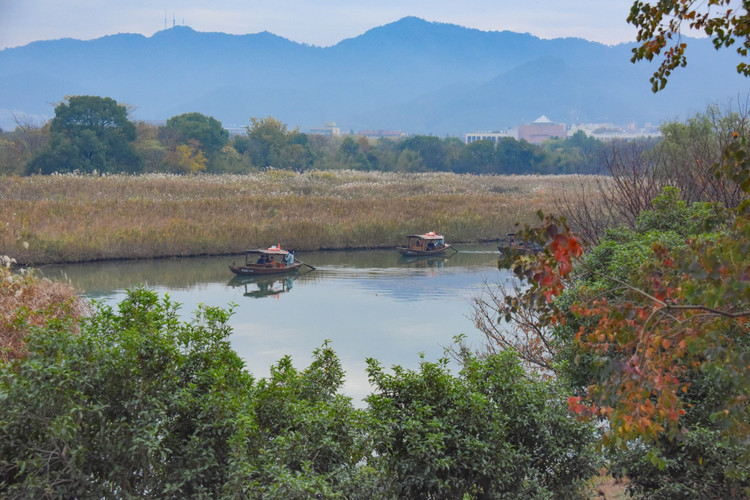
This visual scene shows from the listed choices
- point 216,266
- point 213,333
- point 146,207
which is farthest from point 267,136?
point 213,333

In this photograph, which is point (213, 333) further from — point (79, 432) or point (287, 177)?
point (287, 177)

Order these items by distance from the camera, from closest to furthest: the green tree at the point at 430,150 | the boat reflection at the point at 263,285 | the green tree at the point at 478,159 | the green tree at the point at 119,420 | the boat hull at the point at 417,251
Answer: the green tree at the point at 119,420 < the boat reflection at the point at 263,285 < the boat hull at the point at 417,251 < the green tree at the point at 478,159 < the green tree at the point at 430,150

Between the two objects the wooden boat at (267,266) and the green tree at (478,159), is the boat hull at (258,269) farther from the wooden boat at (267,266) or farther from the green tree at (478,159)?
the green tree at (478,159)

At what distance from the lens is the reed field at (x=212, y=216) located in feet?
87.8

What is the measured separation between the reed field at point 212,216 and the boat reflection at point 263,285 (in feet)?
16.2

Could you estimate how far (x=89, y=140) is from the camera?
166 feet

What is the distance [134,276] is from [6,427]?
64.8 ft

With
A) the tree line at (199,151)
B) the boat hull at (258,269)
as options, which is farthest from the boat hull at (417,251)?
the tree line at (199,151)

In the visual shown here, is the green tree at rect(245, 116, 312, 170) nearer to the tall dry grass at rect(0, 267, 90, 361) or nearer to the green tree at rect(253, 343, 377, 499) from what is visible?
the tall dry grass at rect(0, 267, 90, 361)

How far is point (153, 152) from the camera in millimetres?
55719

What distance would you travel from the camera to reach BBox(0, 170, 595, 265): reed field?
2675cm

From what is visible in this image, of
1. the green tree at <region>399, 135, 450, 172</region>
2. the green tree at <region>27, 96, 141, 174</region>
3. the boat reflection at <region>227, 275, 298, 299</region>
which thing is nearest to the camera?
the boat reflection at <region>227, 275, 298, 299</region>

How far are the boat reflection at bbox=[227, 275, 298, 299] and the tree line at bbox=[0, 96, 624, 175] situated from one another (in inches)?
1012

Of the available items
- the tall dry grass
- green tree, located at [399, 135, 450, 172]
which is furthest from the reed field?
green tree, located at [399, 135, 450, 172]
